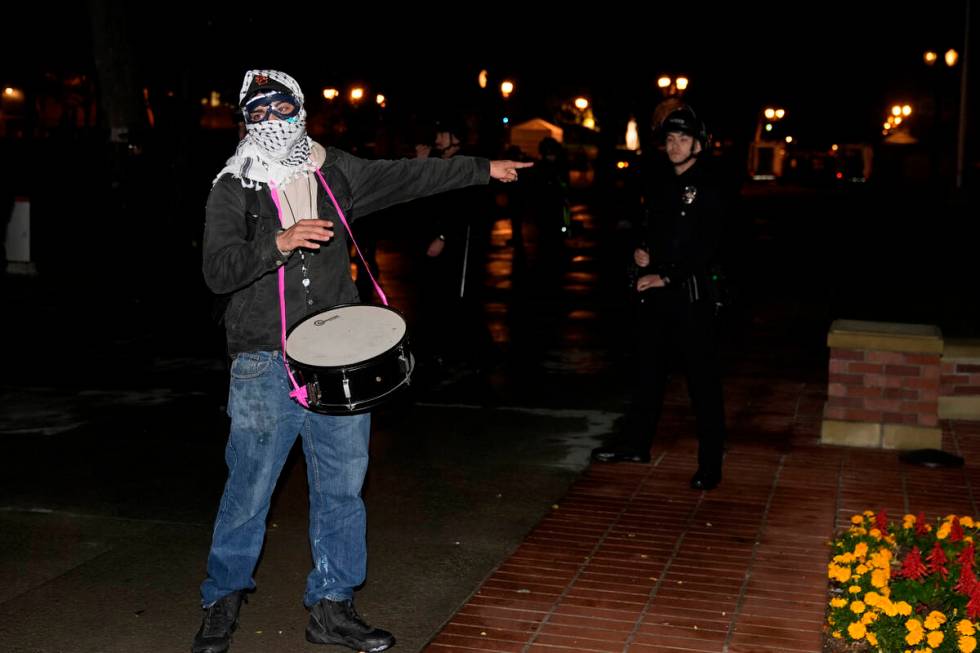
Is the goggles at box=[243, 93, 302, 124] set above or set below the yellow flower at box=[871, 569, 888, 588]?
above

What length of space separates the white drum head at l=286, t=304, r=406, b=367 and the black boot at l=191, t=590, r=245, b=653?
38.5 inches

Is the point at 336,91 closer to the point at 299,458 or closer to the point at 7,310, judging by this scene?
the point at 7,310

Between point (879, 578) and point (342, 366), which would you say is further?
point (879, 578)

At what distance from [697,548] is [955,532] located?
1.11m

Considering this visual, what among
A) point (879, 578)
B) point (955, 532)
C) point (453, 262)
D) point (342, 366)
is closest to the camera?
point (342, 366)

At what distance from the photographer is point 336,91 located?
40.9 metres

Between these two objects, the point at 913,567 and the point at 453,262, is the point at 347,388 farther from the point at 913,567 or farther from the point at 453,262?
the point at 453,262

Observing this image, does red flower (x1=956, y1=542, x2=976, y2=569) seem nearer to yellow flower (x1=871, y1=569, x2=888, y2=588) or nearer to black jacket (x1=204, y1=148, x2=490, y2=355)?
yellow flower (x1=871, y1=569, x2=888, y2=588)

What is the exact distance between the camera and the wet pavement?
4738 mm

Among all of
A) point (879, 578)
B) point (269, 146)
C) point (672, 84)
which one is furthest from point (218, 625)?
point (672, 84)

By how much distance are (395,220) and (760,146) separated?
50603 mm

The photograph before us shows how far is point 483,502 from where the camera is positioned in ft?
20.7

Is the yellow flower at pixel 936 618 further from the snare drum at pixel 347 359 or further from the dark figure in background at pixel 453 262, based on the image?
the dark figure in background at pixel 453 262

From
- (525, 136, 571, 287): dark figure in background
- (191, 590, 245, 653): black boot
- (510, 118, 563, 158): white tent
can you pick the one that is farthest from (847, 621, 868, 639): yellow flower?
(510, 118, 563, 158): white tent
